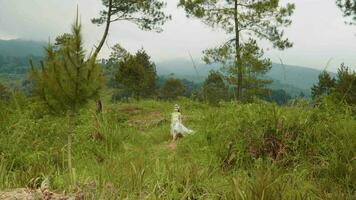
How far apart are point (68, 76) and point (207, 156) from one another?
10.4 ft

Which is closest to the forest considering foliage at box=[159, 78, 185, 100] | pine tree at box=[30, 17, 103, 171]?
pine tree at box=[30, 17, 103, 171]

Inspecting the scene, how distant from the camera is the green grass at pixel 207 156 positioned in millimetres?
4988

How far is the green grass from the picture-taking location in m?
4.99

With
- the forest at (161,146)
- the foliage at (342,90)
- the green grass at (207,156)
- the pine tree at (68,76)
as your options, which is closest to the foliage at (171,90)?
the foliage at (342,90)

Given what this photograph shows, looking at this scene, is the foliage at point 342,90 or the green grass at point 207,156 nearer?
the green grass at point 207,156

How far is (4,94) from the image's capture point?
14016 millimetres

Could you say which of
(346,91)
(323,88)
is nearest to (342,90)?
(346,91)

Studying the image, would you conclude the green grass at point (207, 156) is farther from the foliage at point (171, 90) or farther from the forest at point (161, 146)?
the foliage at point (171, 90)

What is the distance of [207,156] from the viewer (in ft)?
26.3

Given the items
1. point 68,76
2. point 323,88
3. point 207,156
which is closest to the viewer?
point 68,76

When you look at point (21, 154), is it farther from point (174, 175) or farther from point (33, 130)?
point (174, 175)

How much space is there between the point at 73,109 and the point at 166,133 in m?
5.96

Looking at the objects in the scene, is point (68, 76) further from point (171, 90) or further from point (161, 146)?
point (171, 90)

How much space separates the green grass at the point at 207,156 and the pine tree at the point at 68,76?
0.50 m
